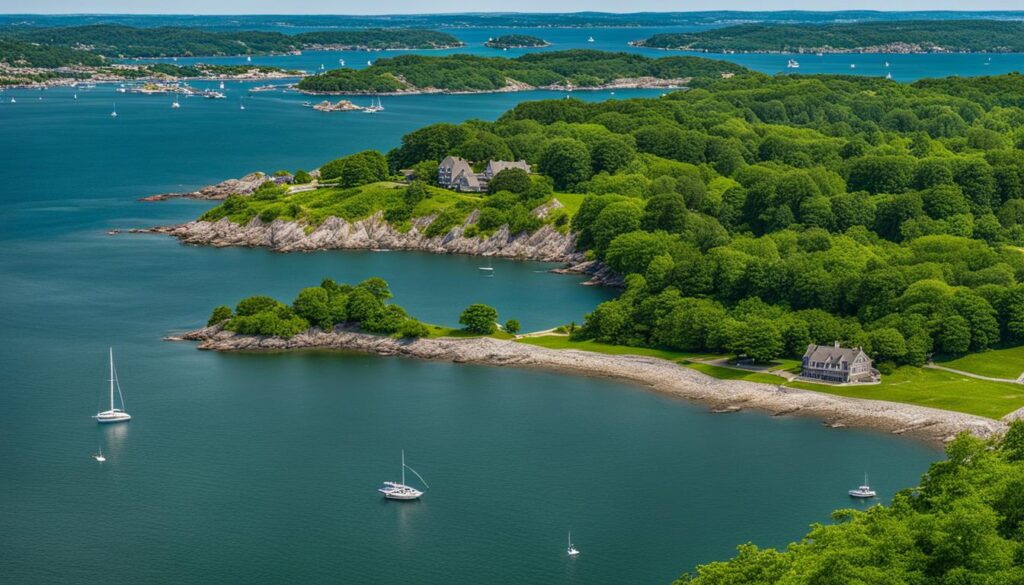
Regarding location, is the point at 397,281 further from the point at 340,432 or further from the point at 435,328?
the point at 340,432

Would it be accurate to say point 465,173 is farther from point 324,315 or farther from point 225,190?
point 324,315

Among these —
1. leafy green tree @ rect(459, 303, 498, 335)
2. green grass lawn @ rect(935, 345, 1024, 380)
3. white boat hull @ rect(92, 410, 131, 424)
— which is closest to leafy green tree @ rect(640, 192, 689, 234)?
leafy green tree @ rect(459, 303, 498, 335)

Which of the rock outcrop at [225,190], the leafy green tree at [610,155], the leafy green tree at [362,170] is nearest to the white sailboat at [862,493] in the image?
the leafy green tree at [610,155]

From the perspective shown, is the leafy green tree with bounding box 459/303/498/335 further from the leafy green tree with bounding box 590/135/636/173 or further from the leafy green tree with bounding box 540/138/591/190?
the leafy green tree with bounding box 590/135/636/173

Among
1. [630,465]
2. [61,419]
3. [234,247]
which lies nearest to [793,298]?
[630,465]

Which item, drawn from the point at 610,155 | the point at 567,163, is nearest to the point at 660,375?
the point at 567,163

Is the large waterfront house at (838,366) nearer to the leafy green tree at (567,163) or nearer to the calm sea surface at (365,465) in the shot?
the calm sea surface at (365,465)
